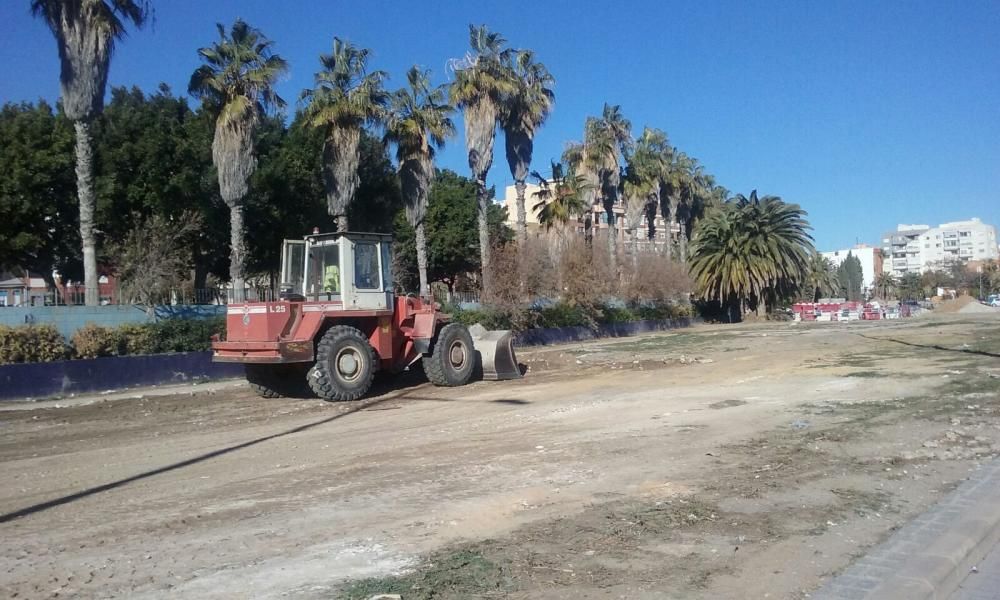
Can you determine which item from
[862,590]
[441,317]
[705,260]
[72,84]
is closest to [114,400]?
[441,317]

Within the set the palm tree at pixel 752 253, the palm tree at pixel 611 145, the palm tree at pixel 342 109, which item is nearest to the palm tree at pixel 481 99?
the palm tree at pixel 342 109

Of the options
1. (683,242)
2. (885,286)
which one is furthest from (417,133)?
(885,286)

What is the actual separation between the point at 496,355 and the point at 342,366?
15.9ft

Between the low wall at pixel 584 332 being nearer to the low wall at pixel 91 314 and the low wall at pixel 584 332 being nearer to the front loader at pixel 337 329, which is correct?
the low wall at pixel 91 314

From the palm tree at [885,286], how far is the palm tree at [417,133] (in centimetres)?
13091

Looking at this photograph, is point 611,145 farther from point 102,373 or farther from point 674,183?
point 102,373

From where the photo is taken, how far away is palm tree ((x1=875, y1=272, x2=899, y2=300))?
5705 inches

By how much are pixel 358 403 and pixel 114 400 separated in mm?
5690

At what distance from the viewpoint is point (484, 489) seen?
807 cm

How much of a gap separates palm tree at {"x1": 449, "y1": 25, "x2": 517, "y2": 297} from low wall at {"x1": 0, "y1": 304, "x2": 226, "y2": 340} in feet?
48.4

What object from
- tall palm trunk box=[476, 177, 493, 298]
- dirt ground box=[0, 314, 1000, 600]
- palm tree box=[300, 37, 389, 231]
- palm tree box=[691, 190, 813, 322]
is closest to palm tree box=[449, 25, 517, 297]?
tall palm trunk box=[476, 177, 493, 298]

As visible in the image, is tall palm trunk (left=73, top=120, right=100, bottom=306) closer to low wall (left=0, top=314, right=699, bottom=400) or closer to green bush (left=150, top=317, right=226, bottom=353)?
green bush (left=150, top=317, right=226, bottom=353)

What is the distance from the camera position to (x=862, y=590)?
516 cm

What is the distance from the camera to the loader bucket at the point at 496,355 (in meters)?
19.4
